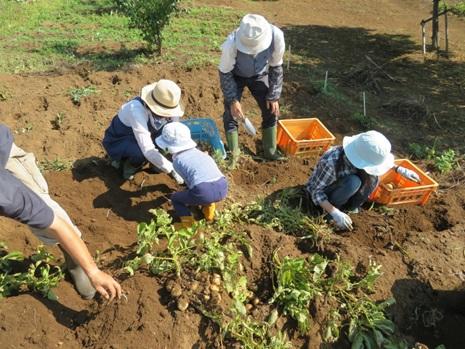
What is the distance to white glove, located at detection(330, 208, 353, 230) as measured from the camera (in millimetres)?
3859

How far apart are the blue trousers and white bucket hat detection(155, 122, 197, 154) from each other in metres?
0.38

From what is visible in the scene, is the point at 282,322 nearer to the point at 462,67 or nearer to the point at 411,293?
the point at 411,293

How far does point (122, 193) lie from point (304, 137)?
219cm

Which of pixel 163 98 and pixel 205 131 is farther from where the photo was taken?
pixel 205 131

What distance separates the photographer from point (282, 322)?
121 inches

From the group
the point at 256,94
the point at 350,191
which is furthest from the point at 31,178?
the point at 350,191

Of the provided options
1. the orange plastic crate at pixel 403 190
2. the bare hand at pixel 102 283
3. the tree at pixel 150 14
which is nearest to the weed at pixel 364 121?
the orange plastic crate at pixel 403 190

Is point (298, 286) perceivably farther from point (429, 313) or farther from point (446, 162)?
point (446, 162)

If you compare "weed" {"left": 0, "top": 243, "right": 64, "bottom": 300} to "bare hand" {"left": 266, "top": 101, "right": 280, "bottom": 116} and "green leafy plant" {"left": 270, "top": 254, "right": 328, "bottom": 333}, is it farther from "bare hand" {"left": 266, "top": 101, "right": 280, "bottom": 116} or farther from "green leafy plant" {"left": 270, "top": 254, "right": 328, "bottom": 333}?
"bare hand" {"left": 266, "top": 101, "right": 280, "bottom": 116}

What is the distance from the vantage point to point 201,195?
3.49 meters

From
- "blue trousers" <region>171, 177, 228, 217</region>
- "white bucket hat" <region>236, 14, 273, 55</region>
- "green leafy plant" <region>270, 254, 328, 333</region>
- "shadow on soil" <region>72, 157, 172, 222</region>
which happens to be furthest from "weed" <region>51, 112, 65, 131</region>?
"green leafy plant" <region>270, 254, 328, 333</region>

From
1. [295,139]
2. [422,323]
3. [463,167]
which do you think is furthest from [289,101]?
[422,323]

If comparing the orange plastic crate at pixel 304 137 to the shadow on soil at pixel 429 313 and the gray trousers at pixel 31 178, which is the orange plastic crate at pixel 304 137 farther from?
the gray trousers at pixel 31 178

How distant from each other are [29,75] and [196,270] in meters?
4.40
